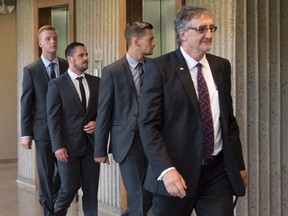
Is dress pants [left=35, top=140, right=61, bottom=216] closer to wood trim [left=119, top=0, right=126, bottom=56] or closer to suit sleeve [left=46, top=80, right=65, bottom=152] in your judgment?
suit sleeve [left=46, top=80, right=65, bottom=152]

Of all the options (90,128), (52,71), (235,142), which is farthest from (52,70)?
(235,142)

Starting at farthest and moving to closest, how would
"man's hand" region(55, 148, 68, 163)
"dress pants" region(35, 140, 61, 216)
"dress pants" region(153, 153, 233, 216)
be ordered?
"dress pants" region(35, 140, 61, 216)
"man's hand" region(55, 148, 68, 163)
"dress pants" region(153, 153, 233, 216)

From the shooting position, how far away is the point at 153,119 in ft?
10.3

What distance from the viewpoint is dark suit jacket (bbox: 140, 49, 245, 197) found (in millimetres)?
3107

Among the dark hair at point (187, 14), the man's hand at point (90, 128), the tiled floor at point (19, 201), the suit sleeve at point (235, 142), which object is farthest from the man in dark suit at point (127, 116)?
the tiled floor at point (19, 201)

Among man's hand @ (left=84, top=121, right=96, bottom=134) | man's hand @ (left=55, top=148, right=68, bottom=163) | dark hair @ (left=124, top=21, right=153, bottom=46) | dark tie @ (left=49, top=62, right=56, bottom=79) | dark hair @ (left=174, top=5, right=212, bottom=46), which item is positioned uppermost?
dark hair @ (left=124, top=21, right=153, bottom=46)

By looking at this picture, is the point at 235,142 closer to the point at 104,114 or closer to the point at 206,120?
the point at 206,120

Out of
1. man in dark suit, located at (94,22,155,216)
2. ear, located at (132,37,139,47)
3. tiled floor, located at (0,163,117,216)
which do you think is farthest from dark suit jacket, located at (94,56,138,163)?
tiled floor, located at (0,163,117,216)

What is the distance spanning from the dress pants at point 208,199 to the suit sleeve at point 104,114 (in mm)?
1362

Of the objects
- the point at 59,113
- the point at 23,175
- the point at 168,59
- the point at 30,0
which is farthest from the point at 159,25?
the point at 168,59

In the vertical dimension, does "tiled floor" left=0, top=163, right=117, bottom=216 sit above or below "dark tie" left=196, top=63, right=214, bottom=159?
below

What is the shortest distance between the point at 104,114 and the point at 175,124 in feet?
4.78

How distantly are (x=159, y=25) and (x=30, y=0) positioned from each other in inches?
77.3

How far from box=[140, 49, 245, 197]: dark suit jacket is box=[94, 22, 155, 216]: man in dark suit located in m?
1.19
